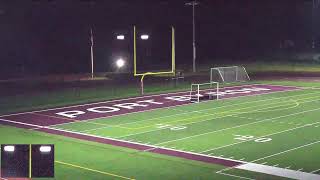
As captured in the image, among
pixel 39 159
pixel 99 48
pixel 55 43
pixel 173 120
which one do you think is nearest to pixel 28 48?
pixel 55 43

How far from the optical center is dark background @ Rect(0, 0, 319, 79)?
55875 mm

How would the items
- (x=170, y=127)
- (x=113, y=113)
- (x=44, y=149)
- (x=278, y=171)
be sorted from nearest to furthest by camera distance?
(x=44, y=149)
(x=278, y=171)
(x=170, y=127)
(x=113, y=113)

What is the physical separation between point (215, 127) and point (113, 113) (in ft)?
19.4

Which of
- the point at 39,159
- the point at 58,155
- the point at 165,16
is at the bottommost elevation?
→ the point at 58,155

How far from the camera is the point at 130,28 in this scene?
66500mm

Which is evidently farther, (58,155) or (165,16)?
(165,16)

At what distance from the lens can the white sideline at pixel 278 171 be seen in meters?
15.1

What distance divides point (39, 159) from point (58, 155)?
25.9 ft

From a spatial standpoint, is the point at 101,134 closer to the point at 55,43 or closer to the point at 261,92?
the point at 261,92

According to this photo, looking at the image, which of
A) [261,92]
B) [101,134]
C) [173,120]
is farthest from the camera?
[261,92]

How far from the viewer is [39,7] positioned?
61.3 meters

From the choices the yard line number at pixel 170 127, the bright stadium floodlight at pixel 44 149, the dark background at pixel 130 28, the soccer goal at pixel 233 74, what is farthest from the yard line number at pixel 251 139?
the dark background at pixel 130 28

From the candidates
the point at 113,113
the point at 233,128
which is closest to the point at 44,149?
the point at 233,128

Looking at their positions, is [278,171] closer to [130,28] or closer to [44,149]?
[44,149]
